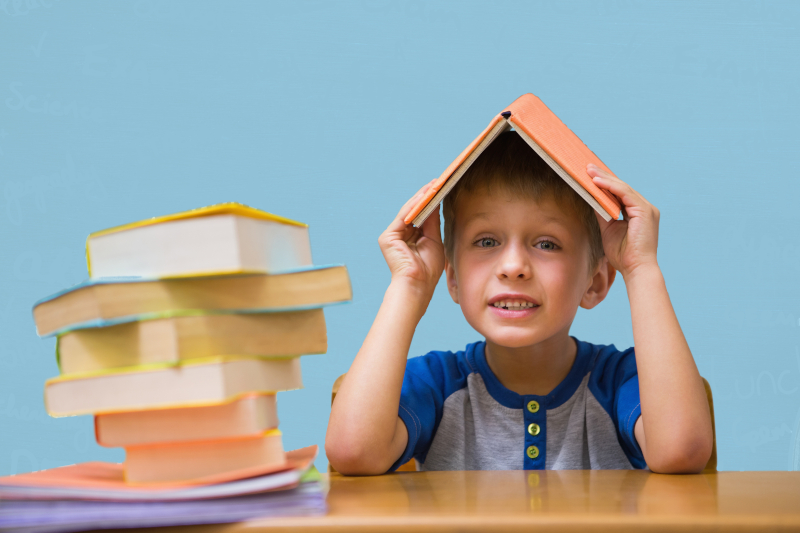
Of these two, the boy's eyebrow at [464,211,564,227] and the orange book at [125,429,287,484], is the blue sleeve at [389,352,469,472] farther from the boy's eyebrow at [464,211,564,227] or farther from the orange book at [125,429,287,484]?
the orange book at [125,429,287,484]

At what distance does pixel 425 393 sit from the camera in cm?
111

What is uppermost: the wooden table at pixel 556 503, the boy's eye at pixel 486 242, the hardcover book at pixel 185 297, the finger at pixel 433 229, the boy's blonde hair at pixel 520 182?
the boy's blonde hair at pixel 520 182

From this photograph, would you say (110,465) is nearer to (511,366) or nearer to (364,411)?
(364,411)

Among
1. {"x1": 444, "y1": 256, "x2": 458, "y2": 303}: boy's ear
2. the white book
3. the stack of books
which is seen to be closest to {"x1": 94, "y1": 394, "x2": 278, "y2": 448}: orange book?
the stack of books

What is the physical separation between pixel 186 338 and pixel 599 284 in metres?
0.79

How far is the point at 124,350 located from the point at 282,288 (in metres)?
0.14

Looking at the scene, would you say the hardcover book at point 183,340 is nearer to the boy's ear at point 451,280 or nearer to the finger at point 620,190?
the finger at point 620,190

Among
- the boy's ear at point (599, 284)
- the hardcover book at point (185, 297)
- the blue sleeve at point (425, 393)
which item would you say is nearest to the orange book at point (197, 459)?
the hardcover book at point (185, 297)

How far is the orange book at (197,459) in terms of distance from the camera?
2.03 feet

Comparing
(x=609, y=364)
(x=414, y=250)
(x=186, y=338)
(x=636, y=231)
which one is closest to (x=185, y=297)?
(x=186, y=338)

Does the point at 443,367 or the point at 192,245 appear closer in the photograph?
the point at 192,245

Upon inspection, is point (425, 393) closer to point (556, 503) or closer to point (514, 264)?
point (514, 264)

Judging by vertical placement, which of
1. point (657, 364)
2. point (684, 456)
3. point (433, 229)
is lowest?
point (684, 456)

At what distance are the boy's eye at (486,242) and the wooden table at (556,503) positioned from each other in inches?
15.1
